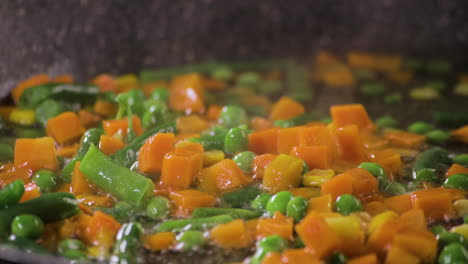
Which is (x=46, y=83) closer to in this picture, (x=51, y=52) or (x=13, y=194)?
(x=51, y=52)

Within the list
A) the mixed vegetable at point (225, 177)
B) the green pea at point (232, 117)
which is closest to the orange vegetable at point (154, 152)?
the mixed vegetable at point (225, 177)

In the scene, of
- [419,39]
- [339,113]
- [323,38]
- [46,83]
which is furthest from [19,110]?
[419,39]

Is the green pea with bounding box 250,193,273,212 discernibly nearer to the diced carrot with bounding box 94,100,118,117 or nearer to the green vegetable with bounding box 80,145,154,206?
the green vegetable with bounding box 80,145,154,206

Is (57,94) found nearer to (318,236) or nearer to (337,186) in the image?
(337,186)

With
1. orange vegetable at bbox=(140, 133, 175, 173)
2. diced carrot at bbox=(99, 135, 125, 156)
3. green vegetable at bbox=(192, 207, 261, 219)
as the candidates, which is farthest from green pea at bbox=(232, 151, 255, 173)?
diced carrot at bbox=(99, 135, 125, 156)

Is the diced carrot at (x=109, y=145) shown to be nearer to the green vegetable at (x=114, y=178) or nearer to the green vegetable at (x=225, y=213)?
the green vegetable at (x=114, y=178)

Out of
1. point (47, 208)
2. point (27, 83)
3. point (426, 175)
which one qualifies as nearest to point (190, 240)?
point (47, 208)
